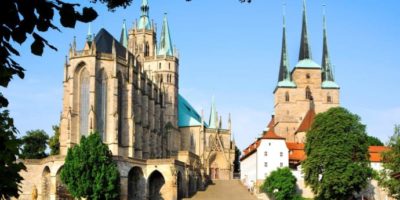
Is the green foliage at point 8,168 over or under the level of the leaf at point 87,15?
under

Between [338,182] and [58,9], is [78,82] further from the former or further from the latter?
[58,9]

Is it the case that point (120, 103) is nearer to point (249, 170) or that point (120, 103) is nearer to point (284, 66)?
point (249, 170)

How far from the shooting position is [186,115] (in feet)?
323

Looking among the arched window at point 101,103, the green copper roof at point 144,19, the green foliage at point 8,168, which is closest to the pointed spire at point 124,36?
the green copper roof at point 144,19

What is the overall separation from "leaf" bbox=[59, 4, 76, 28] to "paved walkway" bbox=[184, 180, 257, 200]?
204 feet

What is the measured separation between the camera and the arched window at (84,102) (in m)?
67.4

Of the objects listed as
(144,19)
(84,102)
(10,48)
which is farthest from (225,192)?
(10,48)

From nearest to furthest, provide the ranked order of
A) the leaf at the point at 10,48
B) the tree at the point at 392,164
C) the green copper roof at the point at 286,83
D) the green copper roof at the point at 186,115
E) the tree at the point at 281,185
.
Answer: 1. the leaf at the point at 10,48
2. the tree at the point at 392,164
3. the tree at the point at 281,185
4. the green copper roof at the point at 186,115
5. the green copper roof at the point at 286,83

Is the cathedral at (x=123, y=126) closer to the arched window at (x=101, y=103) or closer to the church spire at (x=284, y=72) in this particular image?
the arched window at (x=101, y=103)

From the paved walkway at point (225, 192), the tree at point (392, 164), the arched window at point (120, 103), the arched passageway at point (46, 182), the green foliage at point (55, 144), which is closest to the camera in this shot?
the tree at point (392, 164)

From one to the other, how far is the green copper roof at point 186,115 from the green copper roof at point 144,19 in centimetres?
1201

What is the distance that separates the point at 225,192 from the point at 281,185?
8502 mm

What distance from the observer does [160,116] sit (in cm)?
8856

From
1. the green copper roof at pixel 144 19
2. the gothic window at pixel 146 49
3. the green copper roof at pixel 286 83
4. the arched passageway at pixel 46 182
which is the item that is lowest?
the arched passageway at pixel 46 182
